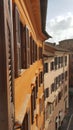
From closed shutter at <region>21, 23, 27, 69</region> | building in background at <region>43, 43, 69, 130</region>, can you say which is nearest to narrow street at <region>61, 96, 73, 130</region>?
building in background at <region>43, 43, 69, 130</region>

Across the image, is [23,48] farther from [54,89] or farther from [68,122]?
[68,122]

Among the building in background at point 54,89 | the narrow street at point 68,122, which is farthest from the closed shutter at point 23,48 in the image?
the narrow street at point 68,122

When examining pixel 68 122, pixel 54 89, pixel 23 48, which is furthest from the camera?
pixel 68 122

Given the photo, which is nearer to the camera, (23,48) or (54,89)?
(23,48)

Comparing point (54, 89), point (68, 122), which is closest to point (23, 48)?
point (54, 89)

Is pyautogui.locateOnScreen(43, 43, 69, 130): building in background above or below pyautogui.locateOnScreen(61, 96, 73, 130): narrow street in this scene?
above

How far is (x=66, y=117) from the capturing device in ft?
105

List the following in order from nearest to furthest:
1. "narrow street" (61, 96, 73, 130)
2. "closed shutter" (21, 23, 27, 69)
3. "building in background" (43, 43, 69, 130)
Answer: "closed shutter" (21, 23, 27, 69)
"building in background" (43, 43, 69, 130)
"narrow street" (61, 96, 73, 130)

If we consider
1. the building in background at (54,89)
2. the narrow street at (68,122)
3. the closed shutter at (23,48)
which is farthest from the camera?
the narrow street at (68,122)

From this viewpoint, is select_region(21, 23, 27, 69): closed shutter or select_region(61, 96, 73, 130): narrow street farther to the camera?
select_region(61, 96, 73, 130): narrow street

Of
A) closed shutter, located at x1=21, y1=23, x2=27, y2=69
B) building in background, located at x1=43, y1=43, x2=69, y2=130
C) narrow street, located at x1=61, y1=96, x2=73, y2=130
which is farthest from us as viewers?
narrow street, located at x1=61, y1=96, x2=73, y2=130

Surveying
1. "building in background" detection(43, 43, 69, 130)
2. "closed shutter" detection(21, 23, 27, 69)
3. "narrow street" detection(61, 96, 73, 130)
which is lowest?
"narrow street" detection(61, 96, 73, 130)

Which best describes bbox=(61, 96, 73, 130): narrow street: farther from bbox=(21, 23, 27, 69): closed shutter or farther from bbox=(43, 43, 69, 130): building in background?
bbox=(21, 23, 27, 69): closed shutter

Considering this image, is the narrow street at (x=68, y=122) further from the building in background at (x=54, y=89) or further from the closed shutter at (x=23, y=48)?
the closed shutter at (x=23, y=48)
